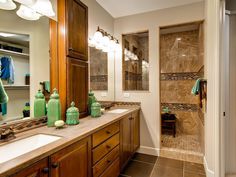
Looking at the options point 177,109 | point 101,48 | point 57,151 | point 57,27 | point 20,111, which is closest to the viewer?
point 57,151

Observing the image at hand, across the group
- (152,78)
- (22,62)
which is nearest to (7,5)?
(22,62)

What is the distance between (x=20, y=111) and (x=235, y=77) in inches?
106

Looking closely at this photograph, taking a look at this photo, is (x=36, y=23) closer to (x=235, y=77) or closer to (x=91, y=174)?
(x=91, y=174)

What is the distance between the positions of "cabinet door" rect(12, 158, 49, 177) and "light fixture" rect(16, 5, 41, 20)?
1.32m

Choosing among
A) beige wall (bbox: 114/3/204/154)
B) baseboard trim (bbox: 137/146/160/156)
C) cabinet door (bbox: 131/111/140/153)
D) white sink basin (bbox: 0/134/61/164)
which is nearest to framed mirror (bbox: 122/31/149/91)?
beige wall (bbox: 114/3/204/154)

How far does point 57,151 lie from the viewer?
3.43 feet

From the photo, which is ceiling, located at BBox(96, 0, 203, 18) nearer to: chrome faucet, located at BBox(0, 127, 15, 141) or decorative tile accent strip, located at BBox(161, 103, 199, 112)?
chrome faucet, located at BBox(0, 127, 15, 141)

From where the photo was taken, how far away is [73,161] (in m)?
1.21

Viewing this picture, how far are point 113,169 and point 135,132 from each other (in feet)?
3.12

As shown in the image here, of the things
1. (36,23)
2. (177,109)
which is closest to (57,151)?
(36,23)

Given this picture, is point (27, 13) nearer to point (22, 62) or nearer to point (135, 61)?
point (22, 62)

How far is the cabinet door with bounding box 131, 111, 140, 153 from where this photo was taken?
256cm

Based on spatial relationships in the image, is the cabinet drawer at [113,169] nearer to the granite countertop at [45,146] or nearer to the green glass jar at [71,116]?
the granite countertop at [45,146]

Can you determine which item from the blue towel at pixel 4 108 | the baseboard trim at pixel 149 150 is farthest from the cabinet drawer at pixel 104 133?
the baseboard trim at pixel 149 150
